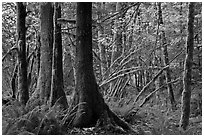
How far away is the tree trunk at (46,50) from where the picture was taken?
7762mm

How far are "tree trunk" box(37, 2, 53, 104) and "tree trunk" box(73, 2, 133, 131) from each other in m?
1.50

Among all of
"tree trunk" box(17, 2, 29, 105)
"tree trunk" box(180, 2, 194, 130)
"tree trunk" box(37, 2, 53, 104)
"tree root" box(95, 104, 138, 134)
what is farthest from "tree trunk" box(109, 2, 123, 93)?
"tree trunk" box(180, 2, 194, 130)

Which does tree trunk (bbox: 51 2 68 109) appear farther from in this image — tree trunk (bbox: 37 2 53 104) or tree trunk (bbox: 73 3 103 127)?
tree trunk (bbox: 73 3 103 127)

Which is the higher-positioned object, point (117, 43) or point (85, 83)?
point (117, 43)

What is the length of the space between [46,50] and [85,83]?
201 cm

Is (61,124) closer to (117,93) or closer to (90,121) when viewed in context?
(90,121)

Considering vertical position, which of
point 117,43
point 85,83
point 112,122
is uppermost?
point 117,43

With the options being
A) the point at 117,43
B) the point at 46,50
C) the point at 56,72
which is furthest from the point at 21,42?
the point at 117,43

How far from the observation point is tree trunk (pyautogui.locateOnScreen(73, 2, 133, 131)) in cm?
635

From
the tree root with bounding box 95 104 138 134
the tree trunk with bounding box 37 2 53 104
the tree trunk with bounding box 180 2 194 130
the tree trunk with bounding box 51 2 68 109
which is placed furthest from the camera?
the tree trunk with bounding box 37 2 53 104

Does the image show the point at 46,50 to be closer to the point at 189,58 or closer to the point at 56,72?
the point at 56,72

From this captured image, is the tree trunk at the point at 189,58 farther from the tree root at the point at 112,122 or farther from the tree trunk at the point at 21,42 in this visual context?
the tree trunk at the point at 21,42

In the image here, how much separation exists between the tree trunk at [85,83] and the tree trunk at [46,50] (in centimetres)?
150

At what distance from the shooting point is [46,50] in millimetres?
7926
